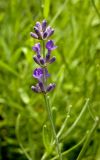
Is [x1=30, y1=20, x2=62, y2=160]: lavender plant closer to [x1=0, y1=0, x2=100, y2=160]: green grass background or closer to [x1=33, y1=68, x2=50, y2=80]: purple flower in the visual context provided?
[x1=33, y1=68, x2=50, y2=80]: purple flower

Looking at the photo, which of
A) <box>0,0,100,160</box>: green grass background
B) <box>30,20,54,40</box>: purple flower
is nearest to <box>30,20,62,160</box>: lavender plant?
<box>30,20,54,40</box>: purple flower

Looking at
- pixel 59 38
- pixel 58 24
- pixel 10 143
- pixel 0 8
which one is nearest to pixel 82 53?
pixel 59 38

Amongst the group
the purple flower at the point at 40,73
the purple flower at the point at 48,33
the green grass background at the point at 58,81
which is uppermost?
the green grass background at the point at 58,81

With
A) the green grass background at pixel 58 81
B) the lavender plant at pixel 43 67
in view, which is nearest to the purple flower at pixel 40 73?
the lavender plant at pixel 43 67

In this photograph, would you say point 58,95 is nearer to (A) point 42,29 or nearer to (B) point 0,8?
(A) point 42,29

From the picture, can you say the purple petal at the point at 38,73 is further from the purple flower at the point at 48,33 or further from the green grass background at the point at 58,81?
the green grass background at the point at 58,81

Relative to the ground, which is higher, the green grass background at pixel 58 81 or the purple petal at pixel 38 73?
the green grass background at pixel 58 81

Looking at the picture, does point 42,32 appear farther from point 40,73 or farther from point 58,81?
point 58,81

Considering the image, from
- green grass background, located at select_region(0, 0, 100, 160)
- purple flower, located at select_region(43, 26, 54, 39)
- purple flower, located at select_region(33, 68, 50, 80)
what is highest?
green grass background, located at select_region(0, 0, 100, 160)

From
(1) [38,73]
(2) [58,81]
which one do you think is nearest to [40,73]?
(1) [38,73]

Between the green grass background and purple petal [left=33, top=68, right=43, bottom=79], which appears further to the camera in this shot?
the green grass background
